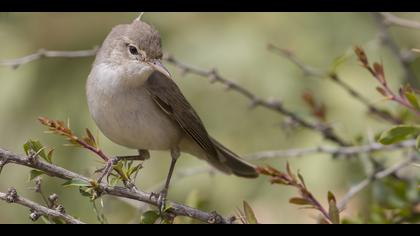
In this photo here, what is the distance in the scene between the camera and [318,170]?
4.83 metres

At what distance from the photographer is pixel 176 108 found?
3.56 meters

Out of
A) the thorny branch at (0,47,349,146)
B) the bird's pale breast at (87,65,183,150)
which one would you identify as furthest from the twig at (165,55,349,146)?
the bird's pale breast at (87,65,183,150)

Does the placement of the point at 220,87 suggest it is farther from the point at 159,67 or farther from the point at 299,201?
the point at 299,201

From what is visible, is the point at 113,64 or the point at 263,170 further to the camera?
the point at 113,64

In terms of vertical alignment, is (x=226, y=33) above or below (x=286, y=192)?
above

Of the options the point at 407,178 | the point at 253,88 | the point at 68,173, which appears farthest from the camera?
the point at 253,88

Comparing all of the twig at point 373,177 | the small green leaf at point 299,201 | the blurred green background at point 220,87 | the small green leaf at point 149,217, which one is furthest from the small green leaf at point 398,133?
the blurred green background at point 220,87

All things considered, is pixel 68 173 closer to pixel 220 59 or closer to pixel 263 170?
pixel 263 170

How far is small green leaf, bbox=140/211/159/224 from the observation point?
2.35 meters

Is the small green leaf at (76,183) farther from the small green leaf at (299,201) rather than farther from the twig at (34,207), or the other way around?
the small green leaf at (299,201)

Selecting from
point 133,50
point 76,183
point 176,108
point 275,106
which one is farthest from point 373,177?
point 76,183

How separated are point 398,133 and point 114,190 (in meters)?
0.99
